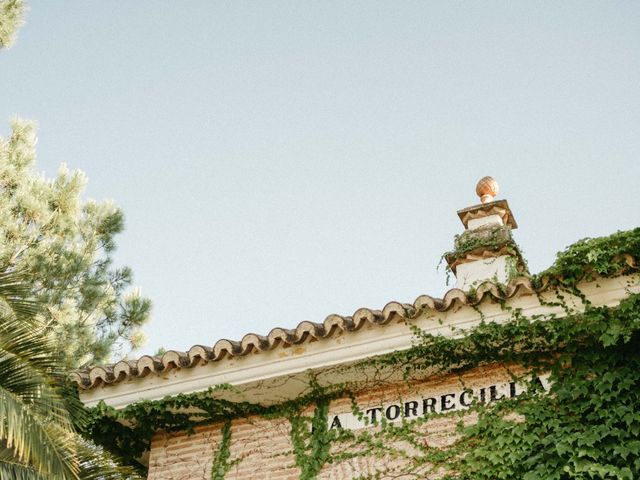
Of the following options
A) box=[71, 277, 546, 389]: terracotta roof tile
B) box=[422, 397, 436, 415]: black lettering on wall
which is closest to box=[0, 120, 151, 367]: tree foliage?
box=[71, 277, 546, 389]: terracotta roof tile

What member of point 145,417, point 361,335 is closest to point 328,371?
point 361,335

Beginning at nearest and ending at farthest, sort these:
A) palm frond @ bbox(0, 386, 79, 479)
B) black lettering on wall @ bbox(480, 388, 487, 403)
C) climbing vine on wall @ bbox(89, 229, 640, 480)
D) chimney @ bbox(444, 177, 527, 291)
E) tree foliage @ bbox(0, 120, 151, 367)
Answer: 1. palm frond @ bbox(0, 386, 79, 479)
2. climbing vine on wall @ bbox(89, 229, 640, 480)
3. black lettering on wall @ bbox(480, 388, 487, 403)
4. chimney @ bbox(444, 177, 527, 291)
5. tree foliage @ bbox(0, 120, 151, 367)

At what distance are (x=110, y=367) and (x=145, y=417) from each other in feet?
2.13

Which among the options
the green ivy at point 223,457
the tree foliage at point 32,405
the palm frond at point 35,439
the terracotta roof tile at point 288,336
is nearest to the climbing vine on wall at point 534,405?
the green ivy at point 223,457

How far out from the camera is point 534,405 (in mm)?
7656

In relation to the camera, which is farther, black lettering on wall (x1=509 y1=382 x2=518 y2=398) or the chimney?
the chimney

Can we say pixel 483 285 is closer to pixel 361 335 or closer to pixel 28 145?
pixel 361 335

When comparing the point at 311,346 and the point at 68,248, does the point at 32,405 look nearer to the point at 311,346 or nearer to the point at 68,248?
the point at 311,346

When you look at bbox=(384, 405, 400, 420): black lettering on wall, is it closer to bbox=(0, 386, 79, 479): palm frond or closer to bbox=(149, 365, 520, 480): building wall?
bbox=(149, 365, 520, 480): building wall

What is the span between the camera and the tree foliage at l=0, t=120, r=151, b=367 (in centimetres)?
1794

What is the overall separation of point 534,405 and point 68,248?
44.7ft

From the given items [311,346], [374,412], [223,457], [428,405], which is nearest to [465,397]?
[428,405]

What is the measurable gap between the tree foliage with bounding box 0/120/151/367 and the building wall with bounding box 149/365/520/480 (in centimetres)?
866

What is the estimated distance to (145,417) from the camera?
29.4 ft
